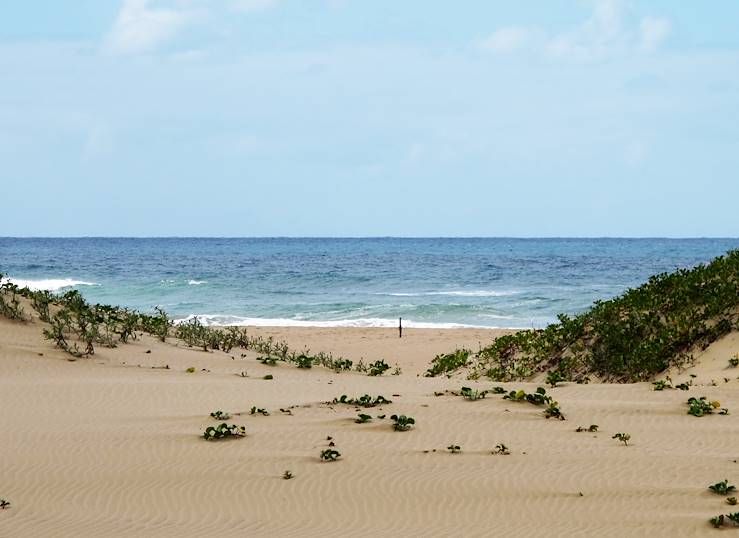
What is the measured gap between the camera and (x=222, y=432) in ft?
26.9

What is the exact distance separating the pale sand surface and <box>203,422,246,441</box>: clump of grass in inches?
4.6

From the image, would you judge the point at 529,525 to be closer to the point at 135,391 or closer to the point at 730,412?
the point at 730,412

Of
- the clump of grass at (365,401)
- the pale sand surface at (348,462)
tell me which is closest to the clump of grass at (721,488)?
the pale sand surface at (348,462)

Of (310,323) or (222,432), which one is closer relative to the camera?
(222,432)

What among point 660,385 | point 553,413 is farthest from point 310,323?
point 553,413

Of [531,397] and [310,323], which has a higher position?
[531,397]

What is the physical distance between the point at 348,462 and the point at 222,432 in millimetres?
1415

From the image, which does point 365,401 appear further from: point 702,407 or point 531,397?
point 702,407

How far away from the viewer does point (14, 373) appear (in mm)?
11492

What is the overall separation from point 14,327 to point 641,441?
9.53 meters

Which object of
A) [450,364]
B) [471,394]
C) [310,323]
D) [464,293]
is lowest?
[310,323]

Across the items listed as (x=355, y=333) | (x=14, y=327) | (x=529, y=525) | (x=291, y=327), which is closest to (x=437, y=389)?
(x=529, y=525)

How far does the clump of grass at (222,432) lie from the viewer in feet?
26.8

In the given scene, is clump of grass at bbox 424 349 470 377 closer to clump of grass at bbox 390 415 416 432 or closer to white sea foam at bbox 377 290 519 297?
clump of grass at bbox 390 415 416 432
